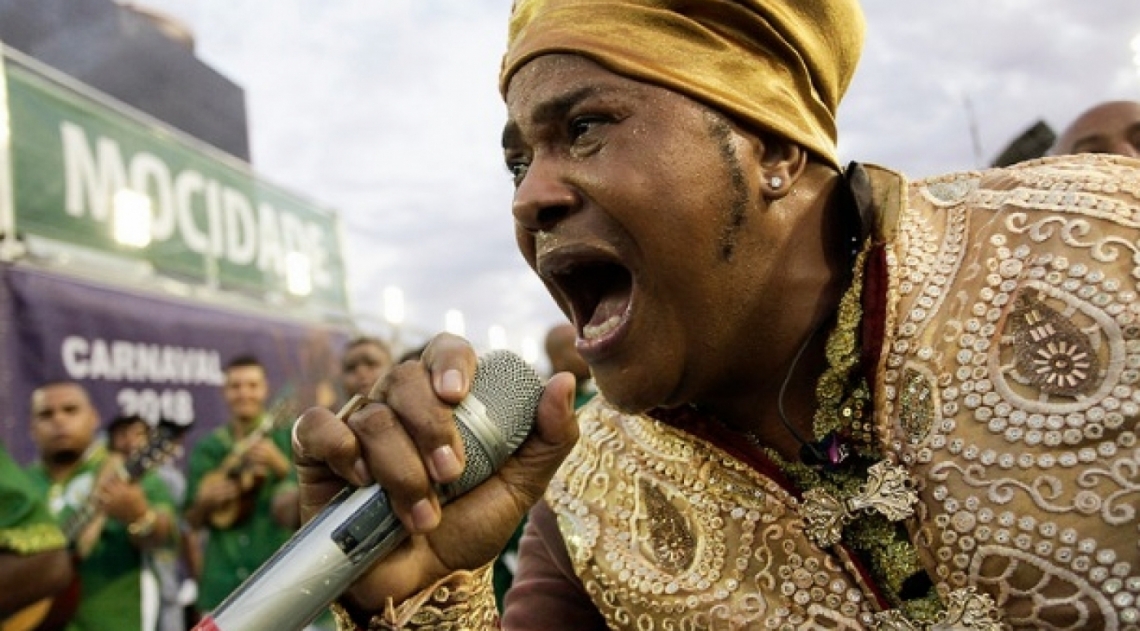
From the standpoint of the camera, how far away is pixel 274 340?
8.96 metres

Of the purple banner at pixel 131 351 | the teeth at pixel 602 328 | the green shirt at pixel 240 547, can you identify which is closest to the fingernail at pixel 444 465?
the teeth at pixel 602 328

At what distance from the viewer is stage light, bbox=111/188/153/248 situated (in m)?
7.39

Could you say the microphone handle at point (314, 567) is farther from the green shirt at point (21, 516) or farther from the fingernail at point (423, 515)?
the green shirt at point (21, 516)

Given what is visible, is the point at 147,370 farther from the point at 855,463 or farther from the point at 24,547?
the point at 855,463

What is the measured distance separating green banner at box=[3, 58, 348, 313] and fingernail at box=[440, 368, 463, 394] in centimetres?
591

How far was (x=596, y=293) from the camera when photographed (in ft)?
5.86

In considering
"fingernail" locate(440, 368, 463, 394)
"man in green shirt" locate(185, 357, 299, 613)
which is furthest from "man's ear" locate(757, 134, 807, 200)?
"man in green shirt" locate(185, 357, 299, 613)

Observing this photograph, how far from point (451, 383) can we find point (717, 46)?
0.79 m

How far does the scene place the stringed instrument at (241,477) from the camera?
6176 millimetres

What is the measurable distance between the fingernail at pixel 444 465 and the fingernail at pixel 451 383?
0.07 metres

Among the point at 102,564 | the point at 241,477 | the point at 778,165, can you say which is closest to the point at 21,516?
the point at 102,564

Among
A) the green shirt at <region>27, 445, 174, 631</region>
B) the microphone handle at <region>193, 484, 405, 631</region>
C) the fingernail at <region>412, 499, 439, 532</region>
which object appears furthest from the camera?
the green shirt at <region>27, 445, 174, 631</region>

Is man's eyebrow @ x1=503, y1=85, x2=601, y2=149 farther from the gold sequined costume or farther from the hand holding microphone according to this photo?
the gold sequined costume

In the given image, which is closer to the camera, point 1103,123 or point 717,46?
point 717,46
